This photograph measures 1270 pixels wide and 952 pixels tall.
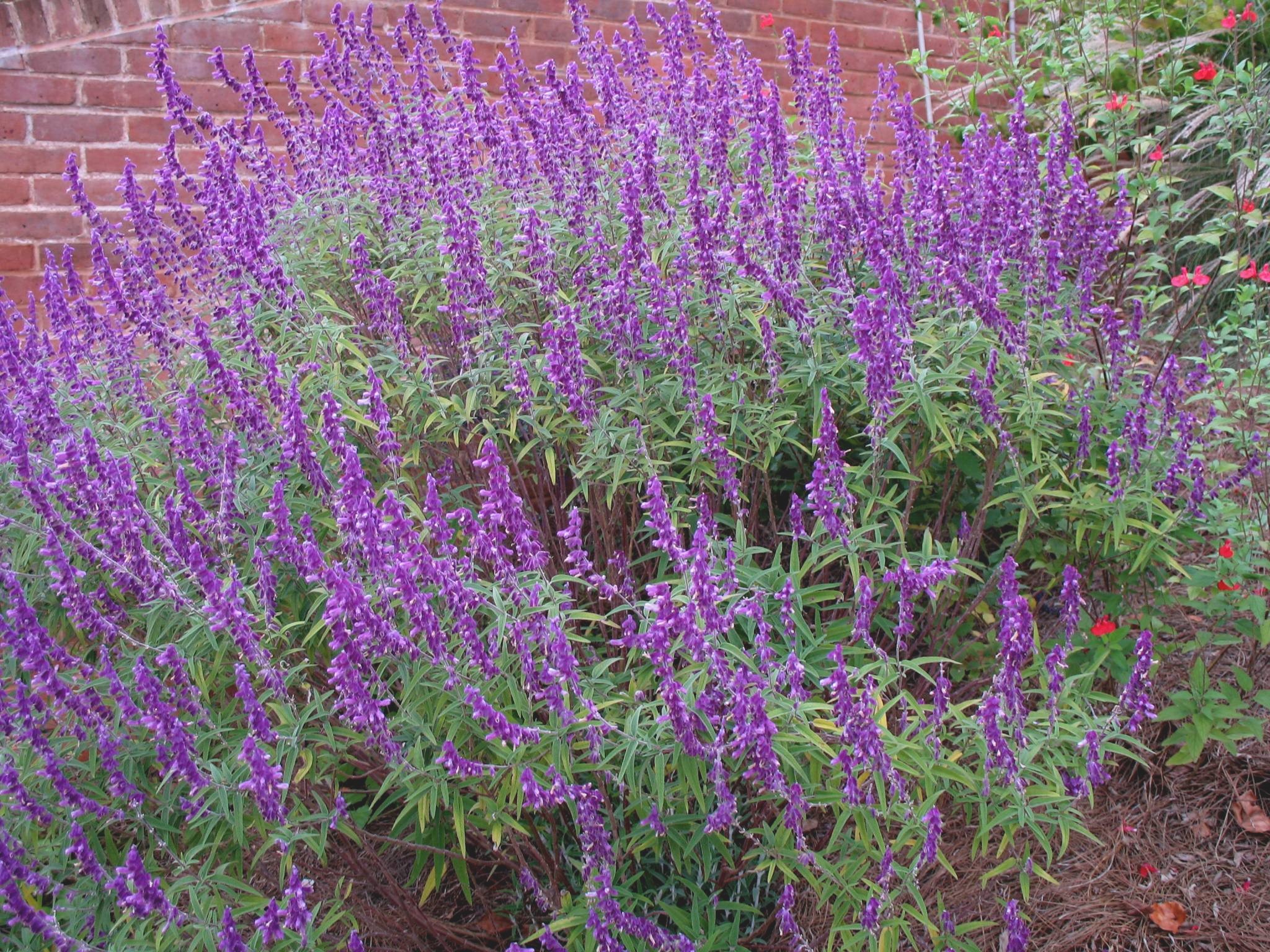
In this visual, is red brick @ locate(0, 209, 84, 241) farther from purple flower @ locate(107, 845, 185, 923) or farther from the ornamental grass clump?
purple flower @ locate(107, 845, 185, 923)

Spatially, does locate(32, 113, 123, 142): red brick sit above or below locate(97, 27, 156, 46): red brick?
below

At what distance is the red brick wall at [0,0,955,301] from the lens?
16.6 ft

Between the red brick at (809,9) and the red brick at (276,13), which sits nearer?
the red brick at (276,13)

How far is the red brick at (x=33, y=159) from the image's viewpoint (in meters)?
5.07

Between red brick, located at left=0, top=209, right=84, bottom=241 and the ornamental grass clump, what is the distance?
170 centimetres

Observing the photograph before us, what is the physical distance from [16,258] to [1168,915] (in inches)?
209

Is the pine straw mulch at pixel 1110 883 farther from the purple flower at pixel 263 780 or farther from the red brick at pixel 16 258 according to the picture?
the red brick at pixel 16 258

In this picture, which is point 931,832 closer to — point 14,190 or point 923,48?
point 14,190

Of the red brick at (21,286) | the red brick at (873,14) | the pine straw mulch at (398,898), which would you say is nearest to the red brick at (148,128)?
the red brick at (21,286)

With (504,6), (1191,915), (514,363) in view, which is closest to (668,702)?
(514,363)

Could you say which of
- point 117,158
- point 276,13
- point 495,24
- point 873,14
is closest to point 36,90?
point 117,158

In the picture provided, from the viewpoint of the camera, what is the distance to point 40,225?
16.9 feet

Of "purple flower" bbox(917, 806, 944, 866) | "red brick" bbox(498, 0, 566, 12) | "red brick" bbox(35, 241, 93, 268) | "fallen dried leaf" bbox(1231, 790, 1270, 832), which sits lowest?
"fallen dried leaf" bbox(1231, 790, 1270, 832)

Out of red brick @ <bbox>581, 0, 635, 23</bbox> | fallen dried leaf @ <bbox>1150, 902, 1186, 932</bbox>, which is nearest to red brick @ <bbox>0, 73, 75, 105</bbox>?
red brick @ <bbox>581, 0, 635, 23</bbox>
